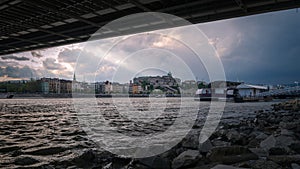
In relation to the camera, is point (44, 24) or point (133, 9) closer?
point (133, 9)

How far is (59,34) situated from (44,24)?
2.09 meters

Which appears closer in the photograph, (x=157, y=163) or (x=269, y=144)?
(x=157, y=163)

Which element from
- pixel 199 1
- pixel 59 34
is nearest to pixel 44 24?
pixel 59 34

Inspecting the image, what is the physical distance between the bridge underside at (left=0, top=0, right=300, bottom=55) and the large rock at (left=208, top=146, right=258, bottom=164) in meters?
10.8

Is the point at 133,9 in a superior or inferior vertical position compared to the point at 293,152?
superior

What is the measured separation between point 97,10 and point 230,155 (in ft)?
48.1

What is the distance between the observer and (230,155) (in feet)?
17.2

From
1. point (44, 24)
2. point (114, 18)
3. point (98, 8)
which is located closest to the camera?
point (98, 8)

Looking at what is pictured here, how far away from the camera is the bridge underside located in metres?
15.0

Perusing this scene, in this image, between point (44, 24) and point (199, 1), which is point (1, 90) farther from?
point (199, 1)

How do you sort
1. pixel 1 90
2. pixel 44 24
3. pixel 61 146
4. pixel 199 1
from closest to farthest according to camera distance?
pixel 61 146 < pixel 199 1 < pixel 44 24 < pixel 1 90

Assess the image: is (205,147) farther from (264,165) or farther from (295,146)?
(295,146)

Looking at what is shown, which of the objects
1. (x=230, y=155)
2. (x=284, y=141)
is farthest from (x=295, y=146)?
(x=230, y=155)

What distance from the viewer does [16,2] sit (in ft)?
50.9
